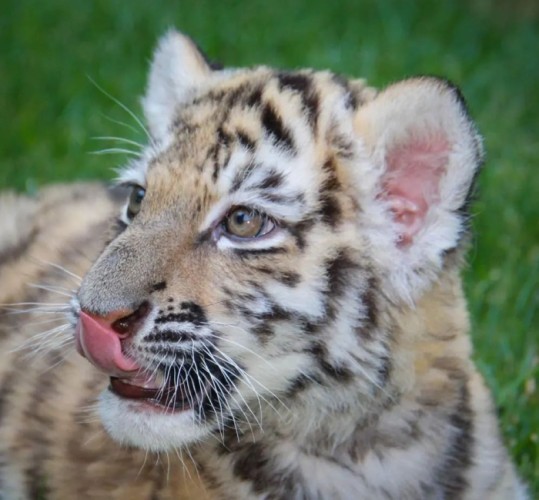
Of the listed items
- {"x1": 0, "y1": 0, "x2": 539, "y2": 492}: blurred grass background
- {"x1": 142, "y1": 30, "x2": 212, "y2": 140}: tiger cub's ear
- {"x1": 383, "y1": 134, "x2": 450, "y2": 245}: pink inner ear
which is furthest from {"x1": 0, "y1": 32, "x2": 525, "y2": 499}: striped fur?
{"x1": 0, "y1": 0, "x2": 539, "y2": 492}: blurred grass background

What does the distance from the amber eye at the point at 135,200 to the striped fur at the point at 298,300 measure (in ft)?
0.04

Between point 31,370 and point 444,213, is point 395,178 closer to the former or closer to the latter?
point 444,213

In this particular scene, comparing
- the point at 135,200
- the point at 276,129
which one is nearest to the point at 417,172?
the point at 276,129

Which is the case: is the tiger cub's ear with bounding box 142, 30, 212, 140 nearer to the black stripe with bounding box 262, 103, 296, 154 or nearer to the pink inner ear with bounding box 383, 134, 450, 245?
the black stripe with bounding box 262, 103, 296, 154

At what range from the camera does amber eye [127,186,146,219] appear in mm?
2920

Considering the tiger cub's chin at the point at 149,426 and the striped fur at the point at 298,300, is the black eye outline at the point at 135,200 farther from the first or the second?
the tiger cub's chin at the point at 149,426

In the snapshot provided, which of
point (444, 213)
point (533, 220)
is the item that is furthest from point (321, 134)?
point (533, 220)

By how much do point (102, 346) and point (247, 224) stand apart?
468 millimetres

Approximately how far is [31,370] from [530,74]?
4836 mm

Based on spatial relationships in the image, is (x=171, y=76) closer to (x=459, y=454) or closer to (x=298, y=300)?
(x=298, y=300)

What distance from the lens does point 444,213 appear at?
2.74 m

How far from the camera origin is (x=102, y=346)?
2.57 m

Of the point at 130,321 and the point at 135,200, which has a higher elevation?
the point at 135,200

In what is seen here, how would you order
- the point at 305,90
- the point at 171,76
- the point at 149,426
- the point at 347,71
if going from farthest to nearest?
1. the point at 347,71
2. the point at 171,76
3. the point at 305,90
4. the point at 149,426
